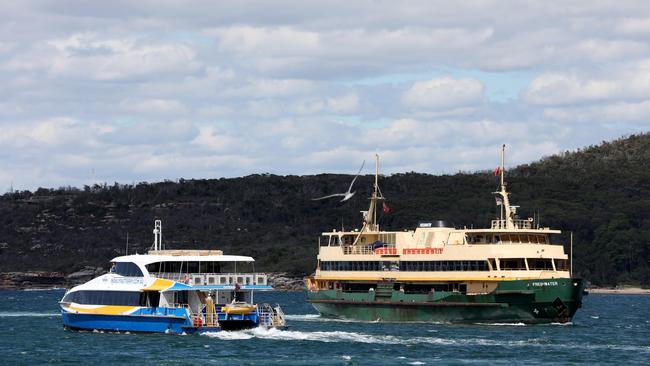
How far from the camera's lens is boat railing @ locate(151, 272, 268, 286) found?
7138 cm

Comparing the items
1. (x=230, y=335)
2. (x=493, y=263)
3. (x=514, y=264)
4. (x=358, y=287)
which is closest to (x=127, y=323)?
(x=230, y=335)

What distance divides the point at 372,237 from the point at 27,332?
2441cm

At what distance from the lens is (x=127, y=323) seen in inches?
2854

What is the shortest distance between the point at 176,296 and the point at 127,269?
3352 millimetres

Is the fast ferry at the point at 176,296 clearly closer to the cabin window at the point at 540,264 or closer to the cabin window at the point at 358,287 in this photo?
the cabin window at the point at 358,287

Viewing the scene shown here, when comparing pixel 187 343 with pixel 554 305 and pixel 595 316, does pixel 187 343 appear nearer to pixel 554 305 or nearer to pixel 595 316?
pixel 554 305

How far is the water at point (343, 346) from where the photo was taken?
208ft

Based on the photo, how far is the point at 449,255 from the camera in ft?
285

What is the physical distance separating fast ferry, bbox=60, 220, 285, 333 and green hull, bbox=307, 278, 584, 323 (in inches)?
605

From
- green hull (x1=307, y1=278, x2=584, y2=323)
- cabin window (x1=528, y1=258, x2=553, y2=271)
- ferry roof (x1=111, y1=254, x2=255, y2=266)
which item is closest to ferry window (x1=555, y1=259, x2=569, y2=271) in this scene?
cabin window (x1=528, y1=258, x2=553, y2=271)

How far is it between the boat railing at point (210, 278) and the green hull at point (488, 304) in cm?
1724

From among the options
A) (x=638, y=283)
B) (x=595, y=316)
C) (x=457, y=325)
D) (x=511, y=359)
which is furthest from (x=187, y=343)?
(x=638, y=283)

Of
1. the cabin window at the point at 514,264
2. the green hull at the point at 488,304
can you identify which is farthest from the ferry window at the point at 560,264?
the cabin window at the point at 514,264

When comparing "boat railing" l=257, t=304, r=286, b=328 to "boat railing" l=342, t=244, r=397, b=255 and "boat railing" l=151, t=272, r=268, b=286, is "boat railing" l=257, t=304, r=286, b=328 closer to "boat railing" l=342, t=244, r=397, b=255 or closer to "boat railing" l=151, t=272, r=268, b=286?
"boat railing" l=151, t=272, r=268, b=286
